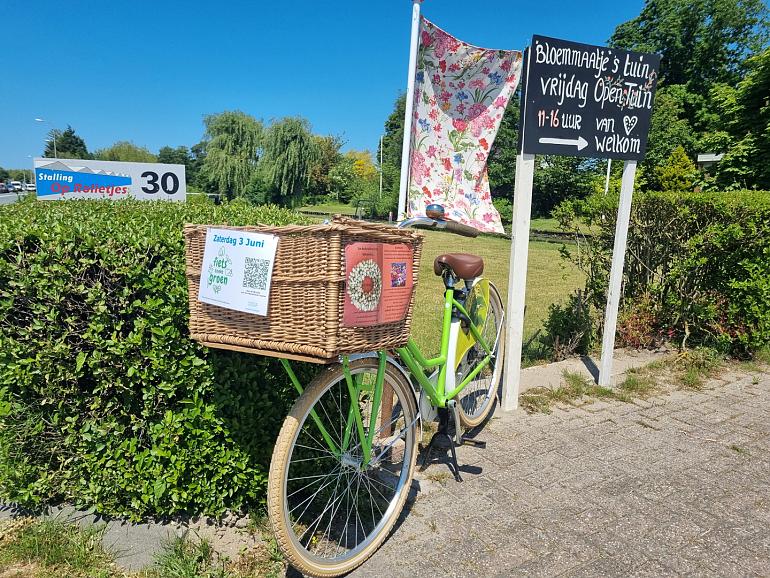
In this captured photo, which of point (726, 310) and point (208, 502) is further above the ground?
point (726, 310)

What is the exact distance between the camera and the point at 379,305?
6.44 feet

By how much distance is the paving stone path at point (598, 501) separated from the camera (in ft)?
7.67

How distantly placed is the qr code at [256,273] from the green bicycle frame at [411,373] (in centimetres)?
38

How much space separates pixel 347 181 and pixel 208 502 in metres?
62.0

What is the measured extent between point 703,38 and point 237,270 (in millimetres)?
47676

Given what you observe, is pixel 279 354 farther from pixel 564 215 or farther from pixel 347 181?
pixel 347 181

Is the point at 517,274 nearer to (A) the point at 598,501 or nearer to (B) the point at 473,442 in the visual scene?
(B) the point at 473,442

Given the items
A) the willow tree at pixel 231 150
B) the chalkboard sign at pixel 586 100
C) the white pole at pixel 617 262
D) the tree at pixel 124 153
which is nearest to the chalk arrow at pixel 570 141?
the chalkboard sign at pixel 586 100

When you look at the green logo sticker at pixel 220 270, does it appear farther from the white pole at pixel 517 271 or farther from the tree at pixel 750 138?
the tree at pixel 750 138

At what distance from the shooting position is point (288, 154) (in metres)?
47.0

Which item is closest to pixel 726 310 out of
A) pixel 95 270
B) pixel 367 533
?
pixel 367 533

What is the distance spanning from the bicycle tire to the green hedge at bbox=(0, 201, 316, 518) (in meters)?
1.48

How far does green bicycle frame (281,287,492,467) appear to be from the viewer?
215 centimetres

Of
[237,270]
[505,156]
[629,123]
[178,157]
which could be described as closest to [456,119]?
[629,123]
